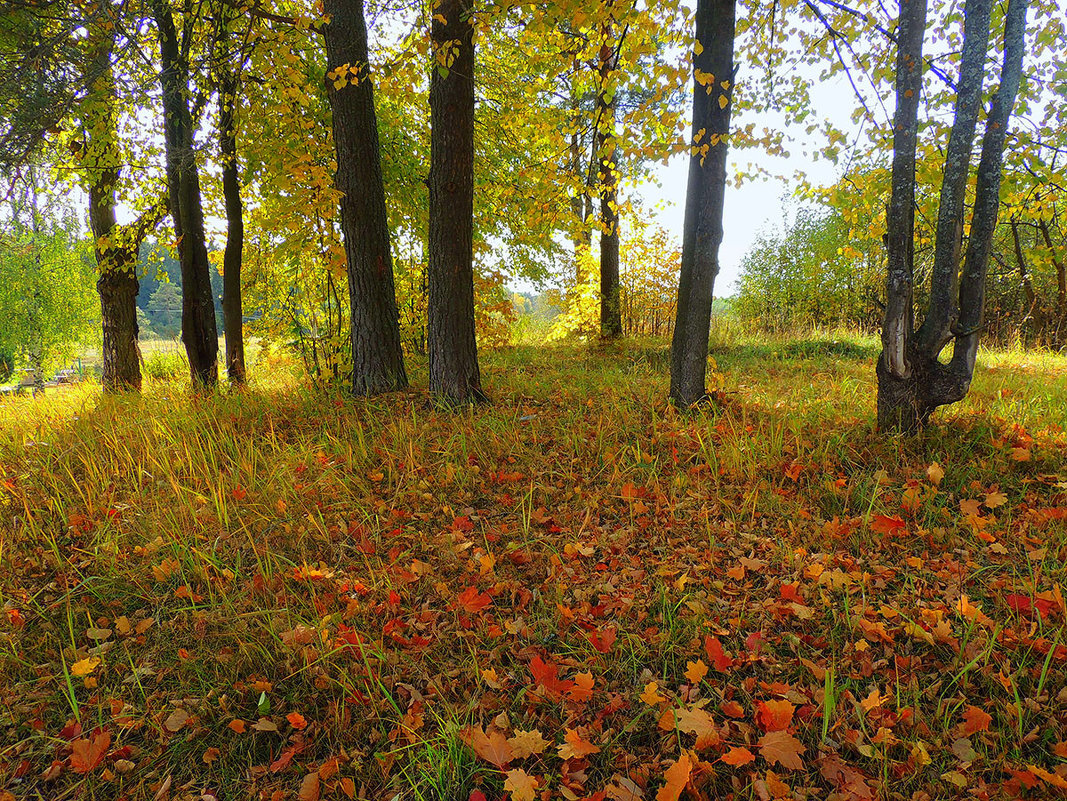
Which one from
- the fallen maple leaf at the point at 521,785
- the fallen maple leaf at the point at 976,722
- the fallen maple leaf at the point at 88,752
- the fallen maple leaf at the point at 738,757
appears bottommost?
the fallen maple leaf at the point at 88,752

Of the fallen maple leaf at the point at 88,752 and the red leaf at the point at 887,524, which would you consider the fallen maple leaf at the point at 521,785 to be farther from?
the red leaf at the point at 887,524

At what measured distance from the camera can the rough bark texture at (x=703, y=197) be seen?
3.82 meters

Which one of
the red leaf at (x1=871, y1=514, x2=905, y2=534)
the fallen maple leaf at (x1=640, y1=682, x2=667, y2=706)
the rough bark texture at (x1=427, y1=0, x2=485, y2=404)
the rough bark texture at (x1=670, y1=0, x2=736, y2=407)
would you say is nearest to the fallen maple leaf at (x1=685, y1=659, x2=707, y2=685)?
the fallen maple leaf at (x1=640, y1=682, x2=667, y2=706)

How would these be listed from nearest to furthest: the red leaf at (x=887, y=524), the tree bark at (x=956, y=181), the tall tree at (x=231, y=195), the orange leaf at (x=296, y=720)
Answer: the orange leaf at (x=296, y=720) → the red leaf at (x=887, y=524) → the tree bark at (x=956, y=181) → the tall tree at (x=231, y=195)

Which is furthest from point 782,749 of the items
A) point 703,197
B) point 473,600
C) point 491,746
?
point 703,197

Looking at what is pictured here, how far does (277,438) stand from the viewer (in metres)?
4.04

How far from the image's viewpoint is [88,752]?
1.64 m

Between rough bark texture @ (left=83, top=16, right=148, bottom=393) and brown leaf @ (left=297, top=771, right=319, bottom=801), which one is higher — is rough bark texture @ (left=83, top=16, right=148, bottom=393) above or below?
above

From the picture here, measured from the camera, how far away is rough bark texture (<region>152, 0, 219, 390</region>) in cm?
564

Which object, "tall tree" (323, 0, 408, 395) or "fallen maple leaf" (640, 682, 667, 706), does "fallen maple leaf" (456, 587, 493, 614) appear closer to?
"fallen maple leaf" (640, 682, 667, 706)

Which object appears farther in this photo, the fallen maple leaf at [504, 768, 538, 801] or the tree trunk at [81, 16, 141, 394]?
the tree trunk at [81, 16, 141, 394]

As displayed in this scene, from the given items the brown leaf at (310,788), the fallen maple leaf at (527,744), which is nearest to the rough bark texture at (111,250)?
the brown leaf at (310,788)

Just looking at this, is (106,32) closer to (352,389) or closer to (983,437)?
(352,389)

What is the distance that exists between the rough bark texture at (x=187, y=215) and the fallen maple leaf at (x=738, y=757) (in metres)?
6.34
